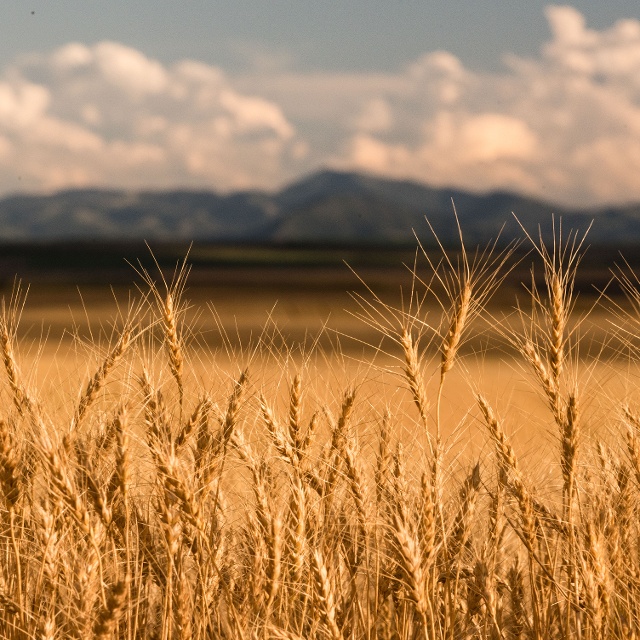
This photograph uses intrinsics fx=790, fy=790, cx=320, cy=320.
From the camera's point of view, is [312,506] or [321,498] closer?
[321,498]

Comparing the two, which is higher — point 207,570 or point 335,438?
point 335,438

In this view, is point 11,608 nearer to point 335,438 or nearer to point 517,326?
point 335,438

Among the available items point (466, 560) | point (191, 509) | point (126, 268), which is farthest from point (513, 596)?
point (126, 268)

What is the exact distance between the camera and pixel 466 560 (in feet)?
9.58

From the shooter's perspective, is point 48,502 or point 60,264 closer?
point 48,502

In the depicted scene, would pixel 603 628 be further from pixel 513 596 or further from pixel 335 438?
pixel 335 438

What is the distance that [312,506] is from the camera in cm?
250

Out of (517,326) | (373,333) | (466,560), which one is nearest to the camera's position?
(466,560)

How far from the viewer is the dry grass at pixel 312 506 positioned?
219 centimetres

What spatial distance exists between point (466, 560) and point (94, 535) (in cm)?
147

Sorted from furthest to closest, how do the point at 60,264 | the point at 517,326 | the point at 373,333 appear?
the point at 60,264 → the point at 517,326 → the point at 373,333

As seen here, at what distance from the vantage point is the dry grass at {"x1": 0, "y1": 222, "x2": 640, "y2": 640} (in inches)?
86.0

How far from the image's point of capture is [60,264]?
60.8 m

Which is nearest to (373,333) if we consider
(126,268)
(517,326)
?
(517,326)
